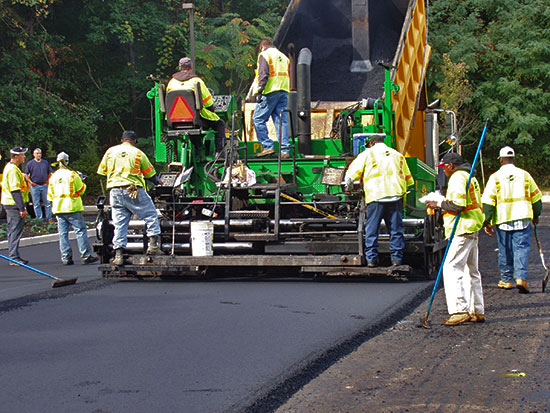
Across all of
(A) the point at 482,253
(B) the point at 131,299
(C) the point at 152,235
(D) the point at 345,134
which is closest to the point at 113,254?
(C) the point at 152,235

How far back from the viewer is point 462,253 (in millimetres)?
6973

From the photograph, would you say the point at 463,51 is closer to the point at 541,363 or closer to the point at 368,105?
the point at 368,105

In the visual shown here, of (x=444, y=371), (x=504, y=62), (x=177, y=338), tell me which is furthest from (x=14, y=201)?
(x=504, y=62)

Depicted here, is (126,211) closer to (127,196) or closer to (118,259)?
(127,196)

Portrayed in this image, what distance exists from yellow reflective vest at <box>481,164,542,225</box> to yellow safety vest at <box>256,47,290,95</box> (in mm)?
3096

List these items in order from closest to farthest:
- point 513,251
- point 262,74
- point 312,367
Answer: point 312,367 → point 513,251 → point 262,74

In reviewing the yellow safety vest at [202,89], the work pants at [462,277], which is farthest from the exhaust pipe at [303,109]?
the work pants at [462,277]

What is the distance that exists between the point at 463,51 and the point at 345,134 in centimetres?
2068

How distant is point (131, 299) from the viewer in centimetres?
841

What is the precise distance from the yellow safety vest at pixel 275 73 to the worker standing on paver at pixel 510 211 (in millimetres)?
3072

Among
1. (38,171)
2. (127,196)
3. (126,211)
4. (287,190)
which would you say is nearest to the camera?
(127,196)

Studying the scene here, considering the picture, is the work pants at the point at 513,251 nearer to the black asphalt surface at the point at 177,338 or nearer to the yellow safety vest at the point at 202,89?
the black asphalt surface at the point at 177,338

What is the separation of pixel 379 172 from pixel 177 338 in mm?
3642

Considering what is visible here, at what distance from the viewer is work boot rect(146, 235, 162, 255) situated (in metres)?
9.59
